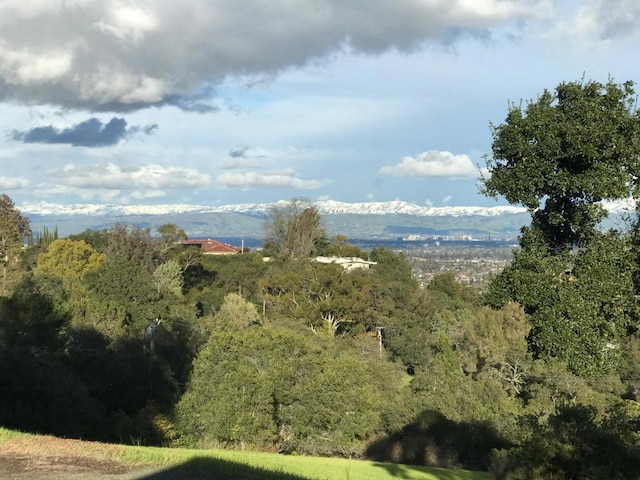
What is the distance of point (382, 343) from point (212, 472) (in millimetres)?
48317

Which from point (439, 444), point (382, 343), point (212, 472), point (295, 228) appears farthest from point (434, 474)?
point (295, 228)

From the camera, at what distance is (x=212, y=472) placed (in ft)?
33.3

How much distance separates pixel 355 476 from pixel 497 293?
5.28 metres

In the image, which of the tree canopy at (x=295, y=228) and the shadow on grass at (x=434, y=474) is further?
the tree canopy at (x=295, y=228)

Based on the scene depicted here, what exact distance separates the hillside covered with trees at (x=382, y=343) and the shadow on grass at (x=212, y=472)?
3.47m

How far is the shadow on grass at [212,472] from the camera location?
973 centimetres

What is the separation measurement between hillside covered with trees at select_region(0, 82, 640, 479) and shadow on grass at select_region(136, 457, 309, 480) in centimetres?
347

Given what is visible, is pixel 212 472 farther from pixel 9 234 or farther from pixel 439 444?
pixel 9 234

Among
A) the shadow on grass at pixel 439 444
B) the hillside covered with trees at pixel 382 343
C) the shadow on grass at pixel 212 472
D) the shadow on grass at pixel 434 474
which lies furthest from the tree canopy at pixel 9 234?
the shadow on grass at pixel 212 472

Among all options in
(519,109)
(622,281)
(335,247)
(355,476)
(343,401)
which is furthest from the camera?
(335,247)

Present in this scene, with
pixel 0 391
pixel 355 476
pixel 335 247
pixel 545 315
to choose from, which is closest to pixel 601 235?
pixel 545 315

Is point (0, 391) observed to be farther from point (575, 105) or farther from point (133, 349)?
point (575, 105)

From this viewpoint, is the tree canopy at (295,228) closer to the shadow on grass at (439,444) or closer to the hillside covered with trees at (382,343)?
the hillside covered with trees at (382,343)

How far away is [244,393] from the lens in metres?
28.3
